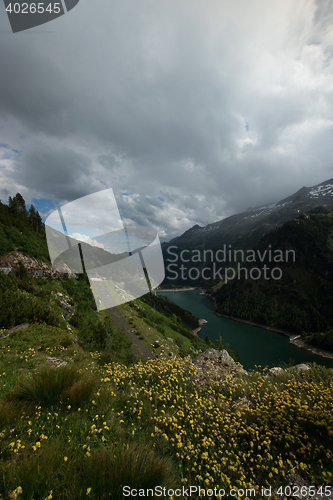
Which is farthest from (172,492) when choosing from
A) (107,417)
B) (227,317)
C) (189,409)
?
(227,317)

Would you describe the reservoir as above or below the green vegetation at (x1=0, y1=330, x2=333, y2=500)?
below

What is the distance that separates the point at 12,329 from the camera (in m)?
11.7

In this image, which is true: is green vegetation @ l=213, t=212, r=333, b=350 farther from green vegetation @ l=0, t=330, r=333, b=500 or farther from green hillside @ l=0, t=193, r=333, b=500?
green vegetation @ l=0, t=330, r=333, b=500

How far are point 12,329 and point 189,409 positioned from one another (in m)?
12.0

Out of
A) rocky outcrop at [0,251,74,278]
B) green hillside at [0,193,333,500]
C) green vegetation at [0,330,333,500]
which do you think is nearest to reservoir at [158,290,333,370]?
rocky outcrop at [0,251,74,278]

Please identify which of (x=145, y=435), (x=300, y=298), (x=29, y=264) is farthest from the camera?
(x=300, y=298)

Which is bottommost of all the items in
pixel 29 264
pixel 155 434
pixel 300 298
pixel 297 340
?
pixel 297 340

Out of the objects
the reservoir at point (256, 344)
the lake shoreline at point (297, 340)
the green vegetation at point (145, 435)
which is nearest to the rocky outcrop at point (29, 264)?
the green vegetation at point (145, 435)

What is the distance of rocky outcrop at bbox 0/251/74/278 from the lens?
2713 cm

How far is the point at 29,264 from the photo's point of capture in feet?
97.6

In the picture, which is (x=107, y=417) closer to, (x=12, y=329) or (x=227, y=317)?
(x=12, y=329)

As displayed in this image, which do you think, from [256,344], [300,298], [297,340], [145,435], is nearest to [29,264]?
[145,435]

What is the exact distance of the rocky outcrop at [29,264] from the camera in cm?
2713

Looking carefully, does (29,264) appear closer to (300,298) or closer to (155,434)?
(155,434)
